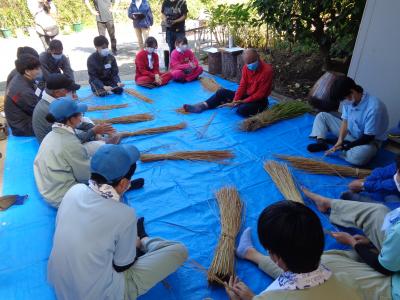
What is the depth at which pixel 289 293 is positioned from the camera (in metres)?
1.13

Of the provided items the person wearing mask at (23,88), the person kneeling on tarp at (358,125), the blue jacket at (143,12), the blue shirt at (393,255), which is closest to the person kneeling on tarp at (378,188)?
the person kneeling on tarp at (358,125)

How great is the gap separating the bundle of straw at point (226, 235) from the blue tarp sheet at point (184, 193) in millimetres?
74

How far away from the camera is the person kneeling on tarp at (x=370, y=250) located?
1564 millimetres

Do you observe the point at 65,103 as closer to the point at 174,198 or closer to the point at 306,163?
the point at 174,198

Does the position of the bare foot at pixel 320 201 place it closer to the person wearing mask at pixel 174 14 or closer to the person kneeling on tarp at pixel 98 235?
the person kneeling on tarp at pixel 98 235

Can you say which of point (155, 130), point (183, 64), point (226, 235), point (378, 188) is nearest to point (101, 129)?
point (155, 130)

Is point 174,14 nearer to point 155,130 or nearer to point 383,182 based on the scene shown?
point 155,130

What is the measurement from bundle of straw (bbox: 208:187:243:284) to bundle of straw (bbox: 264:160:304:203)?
0.43 meters

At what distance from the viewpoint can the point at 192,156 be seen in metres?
3.37

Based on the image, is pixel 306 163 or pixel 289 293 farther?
pixel 306 163

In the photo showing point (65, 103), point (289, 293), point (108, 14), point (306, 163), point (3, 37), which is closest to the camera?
point (289, 293)

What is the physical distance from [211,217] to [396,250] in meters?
1.40

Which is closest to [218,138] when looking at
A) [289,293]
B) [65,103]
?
[65,103]

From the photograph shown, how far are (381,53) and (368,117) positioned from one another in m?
1.25
